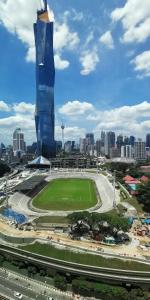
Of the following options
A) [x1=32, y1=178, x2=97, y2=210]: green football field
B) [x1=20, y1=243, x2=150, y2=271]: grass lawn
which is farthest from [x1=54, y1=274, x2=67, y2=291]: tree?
[x1=32, y1=178, x2=97, y2=210]: green football field

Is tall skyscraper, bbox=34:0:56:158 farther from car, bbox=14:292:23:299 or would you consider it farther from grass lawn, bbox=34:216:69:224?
car, bbox=14:292:23:299

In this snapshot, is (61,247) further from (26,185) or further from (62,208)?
(26,185)

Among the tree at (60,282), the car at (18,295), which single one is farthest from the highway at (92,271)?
the car at (18,295)

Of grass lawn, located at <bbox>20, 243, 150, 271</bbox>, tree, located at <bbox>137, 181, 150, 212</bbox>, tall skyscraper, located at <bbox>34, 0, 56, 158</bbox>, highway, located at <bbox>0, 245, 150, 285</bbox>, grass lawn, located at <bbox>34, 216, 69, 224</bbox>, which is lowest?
highway, located at <bbox>0, 245, 150, 285</bbox>

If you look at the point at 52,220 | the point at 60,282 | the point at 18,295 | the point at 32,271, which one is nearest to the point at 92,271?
the point at 60,282

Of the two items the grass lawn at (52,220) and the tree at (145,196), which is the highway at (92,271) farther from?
the tree at (145,196)

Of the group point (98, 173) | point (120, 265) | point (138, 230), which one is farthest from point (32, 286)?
point (98, 173)
